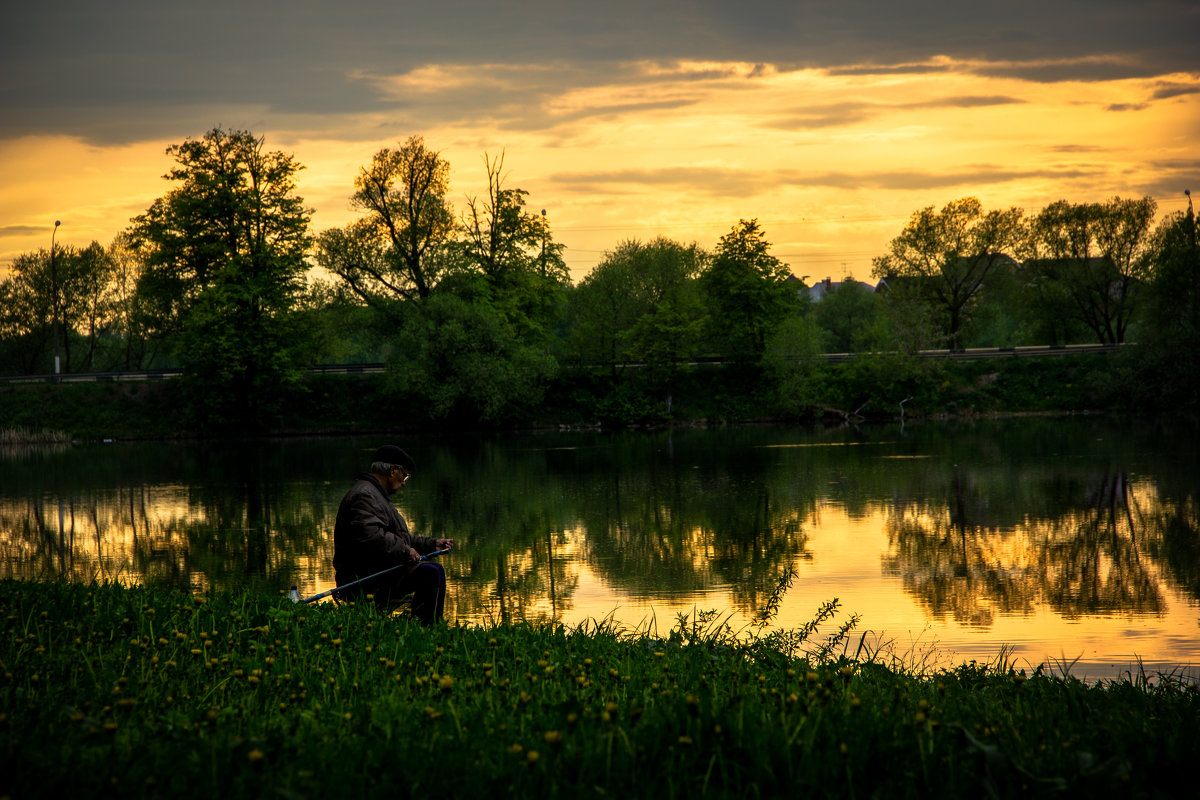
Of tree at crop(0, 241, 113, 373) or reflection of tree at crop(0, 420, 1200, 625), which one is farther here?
tree at crop(0, 241, 113, 373)

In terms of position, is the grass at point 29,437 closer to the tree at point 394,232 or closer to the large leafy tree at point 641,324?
the tree at point 394,232

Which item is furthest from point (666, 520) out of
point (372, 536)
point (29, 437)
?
point (29, 437)

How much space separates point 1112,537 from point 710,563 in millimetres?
6260

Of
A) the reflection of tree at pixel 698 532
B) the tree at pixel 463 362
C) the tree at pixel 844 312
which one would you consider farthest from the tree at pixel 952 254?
the reflection of tree at pixel 698 532

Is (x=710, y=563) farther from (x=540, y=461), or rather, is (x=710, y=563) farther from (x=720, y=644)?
(x=540, y=461)

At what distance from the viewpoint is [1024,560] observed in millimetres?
12688

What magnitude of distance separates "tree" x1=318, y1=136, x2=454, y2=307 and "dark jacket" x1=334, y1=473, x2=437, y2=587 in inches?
1726

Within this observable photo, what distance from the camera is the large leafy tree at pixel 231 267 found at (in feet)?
150

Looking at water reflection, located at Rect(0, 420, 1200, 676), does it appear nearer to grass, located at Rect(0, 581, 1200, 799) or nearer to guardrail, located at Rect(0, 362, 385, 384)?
grass, located at Rect(0, 581, 1200, 799)

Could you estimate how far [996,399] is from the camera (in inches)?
2037

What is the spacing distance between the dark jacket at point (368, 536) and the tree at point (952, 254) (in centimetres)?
5703

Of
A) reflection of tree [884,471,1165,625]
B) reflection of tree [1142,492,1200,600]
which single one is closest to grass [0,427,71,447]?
reflection of tree [884,471,1165,625]

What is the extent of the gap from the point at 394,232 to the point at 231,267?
9504mm

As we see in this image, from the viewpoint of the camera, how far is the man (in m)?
8.14
